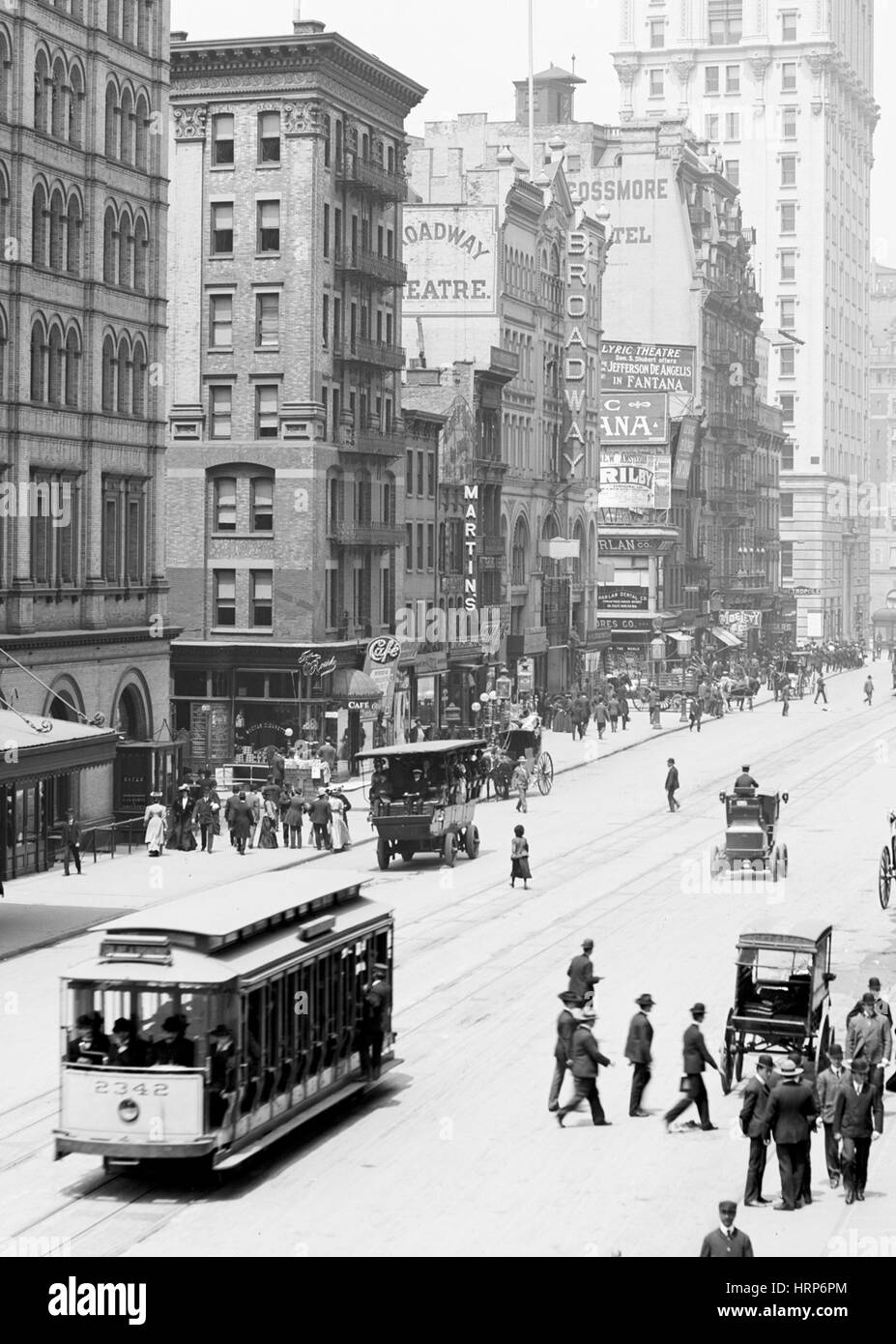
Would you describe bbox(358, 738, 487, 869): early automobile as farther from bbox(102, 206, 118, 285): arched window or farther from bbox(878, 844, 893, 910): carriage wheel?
bbox(102, 206, 118, 285): arched window

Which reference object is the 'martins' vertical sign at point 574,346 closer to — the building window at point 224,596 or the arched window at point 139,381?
the building window at point 224,596

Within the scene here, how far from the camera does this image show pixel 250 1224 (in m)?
21.5

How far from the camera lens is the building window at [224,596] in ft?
244

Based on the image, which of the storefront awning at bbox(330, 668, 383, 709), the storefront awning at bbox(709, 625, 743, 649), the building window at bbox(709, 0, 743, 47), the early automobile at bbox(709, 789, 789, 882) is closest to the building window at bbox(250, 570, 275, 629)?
the storefront awning at bbox(330, 668, 383, 709)

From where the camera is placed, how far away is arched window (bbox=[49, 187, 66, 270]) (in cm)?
5272

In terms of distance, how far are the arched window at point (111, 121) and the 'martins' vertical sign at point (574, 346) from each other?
176ft

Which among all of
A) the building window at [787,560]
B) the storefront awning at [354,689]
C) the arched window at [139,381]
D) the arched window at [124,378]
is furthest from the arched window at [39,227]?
the building window at [787,560]

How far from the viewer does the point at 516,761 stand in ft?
216

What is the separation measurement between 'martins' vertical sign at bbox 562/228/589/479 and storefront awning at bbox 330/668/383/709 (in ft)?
118

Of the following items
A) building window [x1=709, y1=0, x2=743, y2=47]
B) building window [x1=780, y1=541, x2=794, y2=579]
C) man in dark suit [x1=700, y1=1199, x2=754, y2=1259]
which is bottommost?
man in dark suit [x1=700, y1=1199, x2=754, y2=1259]

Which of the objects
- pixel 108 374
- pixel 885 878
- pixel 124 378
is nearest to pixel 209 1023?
pixel 885 878
